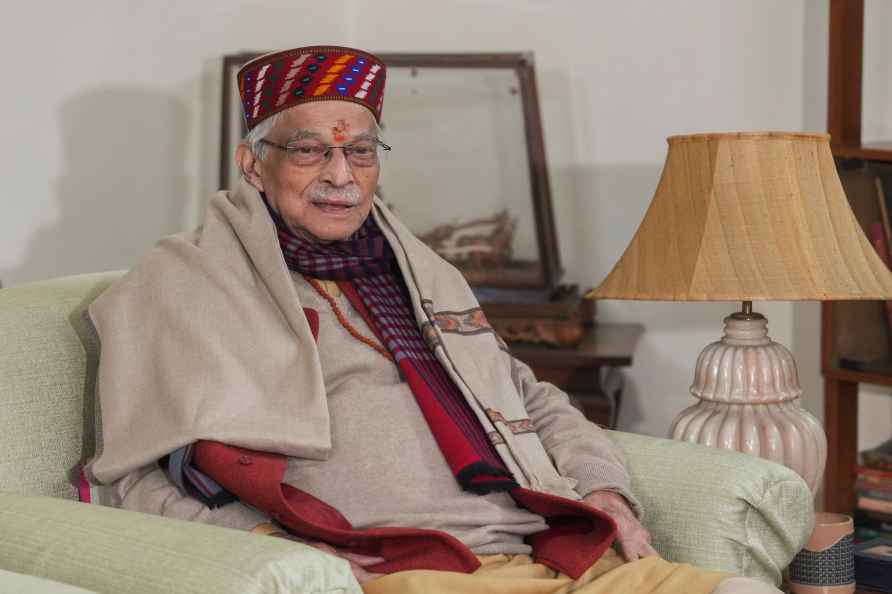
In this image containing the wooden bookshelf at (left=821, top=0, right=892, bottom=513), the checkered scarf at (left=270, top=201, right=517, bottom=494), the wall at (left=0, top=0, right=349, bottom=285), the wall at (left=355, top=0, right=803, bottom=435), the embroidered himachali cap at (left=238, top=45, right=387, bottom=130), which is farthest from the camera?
the wall at (left=355, top=0, right=803, bottom=435)

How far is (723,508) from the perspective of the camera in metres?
2.04

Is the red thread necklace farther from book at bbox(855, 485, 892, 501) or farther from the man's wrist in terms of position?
book at bbox(855, 485, 892, 501)

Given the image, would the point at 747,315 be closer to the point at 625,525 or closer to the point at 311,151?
the point at 625,525

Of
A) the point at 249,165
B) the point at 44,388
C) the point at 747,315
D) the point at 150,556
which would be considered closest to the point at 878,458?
the point at 747,315

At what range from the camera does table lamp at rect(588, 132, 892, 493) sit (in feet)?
7.47

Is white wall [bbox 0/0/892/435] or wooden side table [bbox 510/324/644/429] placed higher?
white wall [bbox 0/0/892/435]

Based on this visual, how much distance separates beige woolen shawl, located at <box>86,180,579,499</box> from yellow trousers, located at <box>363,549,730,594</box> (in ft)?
0.52

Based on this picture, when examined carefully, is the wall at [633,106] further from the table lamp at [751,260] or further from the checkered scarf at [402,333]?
the checkered scarf at [402,333]

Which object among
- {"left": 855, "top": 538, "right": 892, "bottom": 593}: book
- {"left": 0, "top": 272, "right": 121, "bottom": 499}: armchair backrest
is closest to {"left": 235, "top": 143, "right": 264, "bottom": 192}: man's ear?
{"left": 0, "top": 272, "right": 121, "bottom": 499}: armchair backrest

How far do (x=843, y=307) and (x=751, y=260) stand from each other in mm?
999

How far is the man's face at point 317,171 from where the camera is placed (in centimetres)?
210

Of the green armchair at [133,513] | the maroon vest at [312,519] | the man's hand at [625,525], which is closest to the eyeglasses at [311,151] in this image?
the green armchair at [133,513]

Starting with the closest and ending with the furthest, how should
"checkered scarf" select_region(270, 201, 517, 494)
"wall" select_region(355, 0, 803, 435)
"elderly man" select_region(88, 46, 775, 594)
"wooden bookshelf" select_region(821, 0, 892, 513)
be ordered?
1. "elderly man" select_region(88, 46, 775, 594)
2. "checkered scarf" select_region(270, 201, 517, 494)
3. "wooden bookshelf" select_region(821, 0, 892, 513)
4. "wall" select_region(355, 0, 803, 435)

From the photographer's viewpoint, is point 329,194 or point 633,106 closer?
point 329,194
